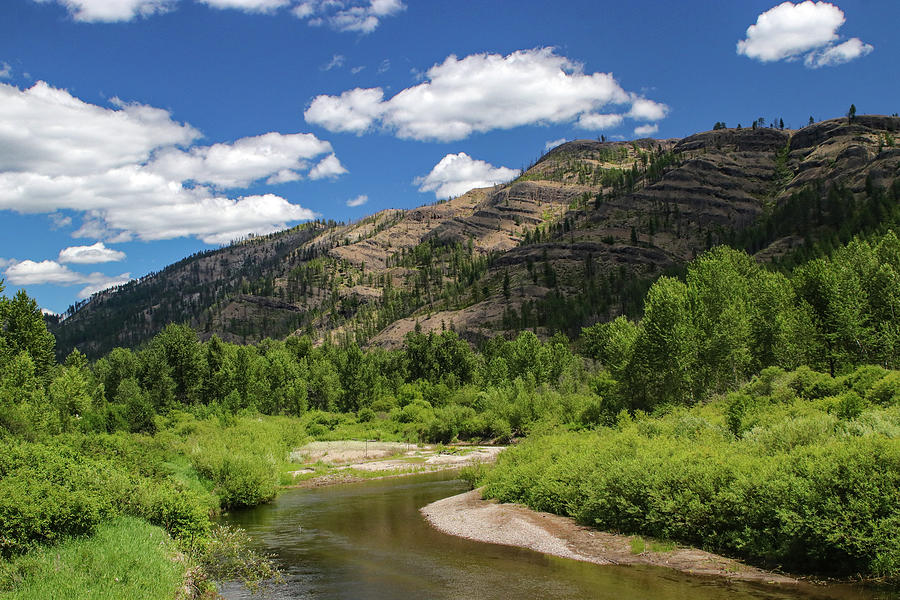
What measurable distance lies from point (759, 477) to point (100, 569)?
84.5 ft

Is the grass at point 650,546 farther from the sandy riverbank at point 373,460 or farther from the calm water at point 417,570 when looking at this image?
the sandy riverbank at point 373,460

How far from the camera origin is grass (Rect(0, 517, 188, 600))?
60.5 feet

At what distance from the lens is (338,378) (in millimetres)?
125188

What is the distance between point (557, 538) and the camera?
A: 105 feet

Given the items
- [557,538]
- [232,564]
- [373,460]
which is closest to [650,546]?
[557,538]

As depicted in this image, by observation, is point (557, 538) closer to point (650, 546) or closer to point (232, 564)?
point (650, 546)

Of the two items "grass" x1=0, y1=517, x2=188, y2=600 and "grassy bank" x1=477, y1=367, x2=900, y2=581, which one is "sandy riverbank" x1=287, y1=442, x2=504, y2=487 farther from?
"grass" x1=0, y1=517, x2=188, y2=600

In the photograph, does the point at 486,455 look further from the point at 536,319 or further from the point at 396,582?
the point at 536,319

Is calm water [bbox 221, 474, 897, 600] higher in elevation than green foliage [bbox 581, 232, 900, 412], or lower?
lower

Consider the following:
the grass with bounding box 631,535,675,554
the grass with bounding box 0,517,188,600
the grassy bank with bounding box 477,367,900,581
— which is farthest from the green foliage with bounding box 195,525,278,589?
the grassy bank with bounding box 477,367,900,581

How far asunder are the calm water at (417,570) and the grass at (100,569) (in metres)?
3.71

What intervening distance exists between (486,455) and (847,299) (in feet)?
136

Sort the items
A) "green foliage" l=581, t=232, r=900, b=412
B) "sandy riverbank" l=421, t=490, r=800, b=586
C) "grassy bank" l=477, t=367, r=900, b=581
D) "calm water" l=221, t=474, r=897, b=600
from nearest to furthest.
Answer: "grassy bank" l=477, t=367, r=900, b=581 < "calm water" l=221, t=474, r=897, b=600 < "sandy riverbank" l=421, t=490, r=800, b=586 < "green foliage" l=581, t=232, r=900, b=412

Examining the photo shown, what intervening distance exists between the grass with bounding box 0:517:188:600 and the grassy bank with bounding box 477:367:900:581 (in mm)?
21887
